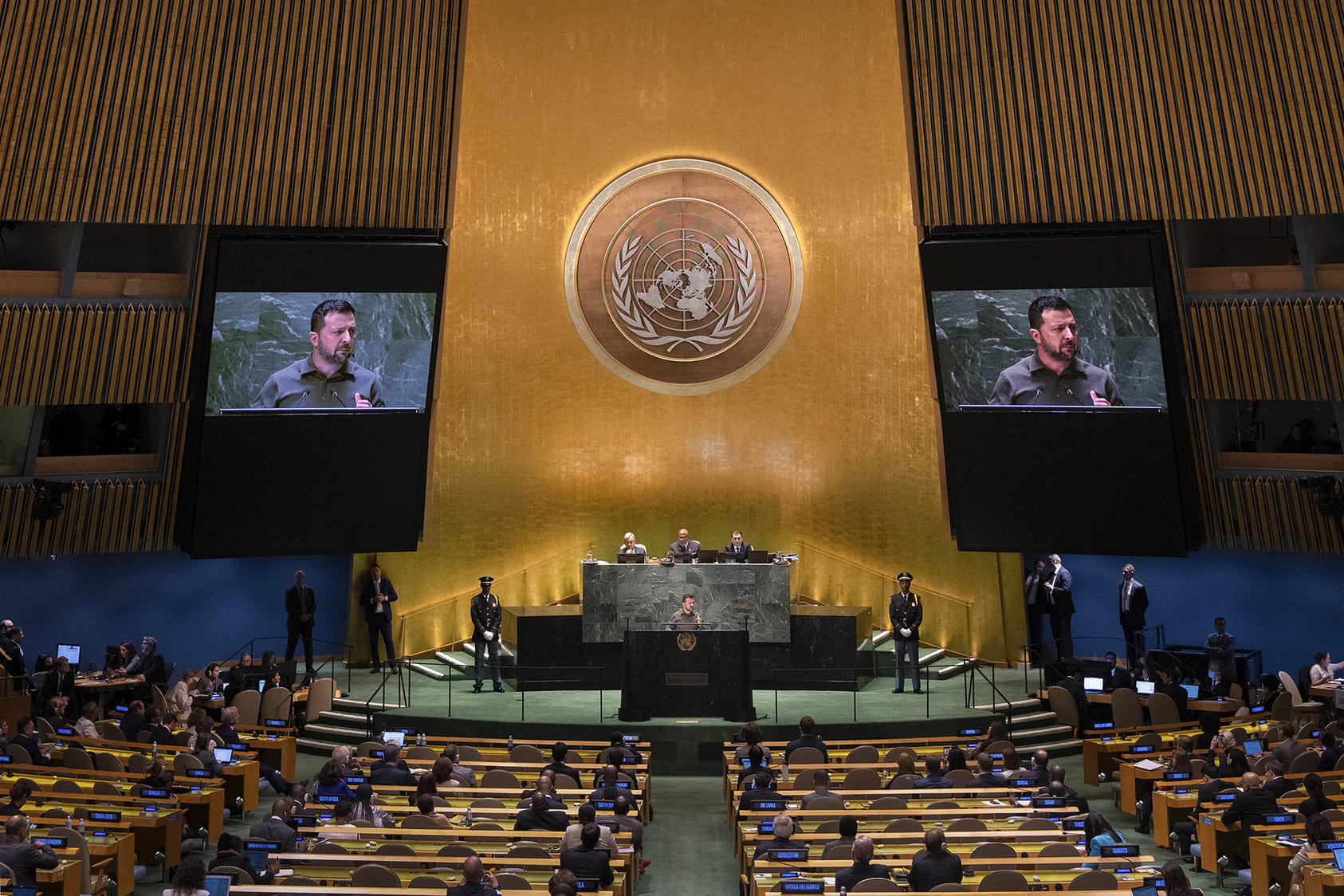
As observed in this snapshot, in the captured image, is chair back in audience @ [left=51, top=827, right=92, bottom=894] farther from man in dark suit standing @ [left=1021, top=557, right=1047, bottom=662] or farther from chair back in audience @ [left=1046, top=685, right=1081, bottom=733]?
man in dark suit standing @ [left=1021, top=557, right=1047, bottom=662]

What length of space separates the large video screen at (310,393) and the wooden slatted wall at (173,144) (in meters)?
0.54

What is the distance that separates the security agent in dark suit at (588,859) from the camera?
312 inches

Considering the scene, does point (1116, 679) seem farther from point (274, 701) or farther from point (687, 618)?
point (274, 701)

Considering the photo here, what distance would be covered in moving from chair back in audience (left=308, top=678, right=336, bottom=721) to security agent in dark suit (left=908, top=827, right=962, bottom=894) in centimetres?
931

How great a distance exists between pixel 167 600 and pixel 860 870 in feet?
41.3

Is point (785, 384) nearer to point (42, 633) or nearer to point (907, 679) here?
point (907, 679)

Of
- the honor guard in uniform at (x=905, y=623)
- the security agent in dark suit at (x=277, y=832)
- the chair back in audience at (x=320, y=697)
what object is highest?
the honor guard in uniform at (x=905, y=623)

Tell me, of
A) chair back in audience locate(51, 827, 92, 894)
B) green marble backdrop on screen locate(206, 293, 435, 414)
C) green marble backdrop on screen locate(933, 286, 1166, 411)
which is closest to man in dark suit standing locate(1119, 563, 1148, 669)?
green marble backdrop on screen locate(933, 286, 1166, 411)

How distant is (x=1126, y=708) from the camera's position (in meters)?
14.0

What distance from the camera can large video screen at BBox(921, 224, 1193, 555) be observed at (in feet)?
49.6

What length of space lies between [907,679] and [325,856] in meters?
10.1

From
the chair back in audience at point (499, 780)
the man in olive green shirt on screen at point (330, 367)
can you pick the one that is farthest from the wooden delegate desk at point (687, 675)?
the man in olive green shirt on screen at point (330, 367)

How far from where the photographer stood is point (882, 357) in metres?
18.3

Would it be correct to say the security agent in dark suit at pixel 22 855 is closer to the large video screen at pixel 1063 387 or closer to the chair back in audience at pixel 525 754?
the chair back in audience at pixel 525 754
